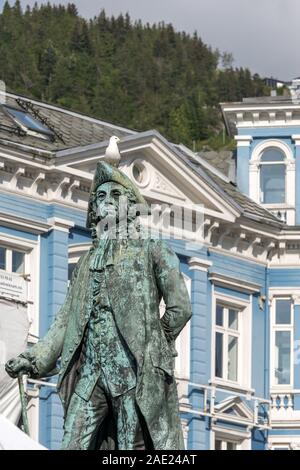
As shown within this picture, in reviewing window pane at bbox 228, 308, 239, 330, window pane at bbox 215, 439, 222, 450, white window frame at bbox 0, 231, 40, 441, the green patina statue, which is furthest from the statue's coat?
window pane at bbox 228, 308, 239, 330

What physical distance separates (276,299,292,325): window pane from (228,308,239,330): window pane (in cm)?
136

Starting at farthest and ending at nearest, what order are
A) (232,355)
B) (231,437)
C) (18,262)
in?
(232,355) → (231,437) → (18,262)

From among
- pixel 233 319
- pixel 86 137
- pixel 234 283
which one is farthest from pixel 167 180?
pixel 233 319

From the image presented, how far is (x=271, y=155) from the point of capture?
56.4m

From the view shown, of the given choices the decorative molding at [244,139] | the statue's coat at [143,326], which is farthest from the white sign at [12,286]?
the statue's coat at [143,326]

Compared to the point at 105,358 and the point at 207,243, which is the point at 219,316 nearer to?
the point at 207,243

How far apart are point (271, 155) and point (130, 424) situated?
36.4 metres

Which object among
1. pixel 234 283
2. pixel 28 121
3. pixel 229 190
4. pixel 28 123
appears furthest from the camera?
pixel 229 190

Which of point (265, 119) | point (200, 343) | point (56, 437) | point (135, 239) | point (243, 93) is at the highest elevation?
point (243, 93)

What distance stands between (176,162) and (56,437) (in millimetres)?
6422

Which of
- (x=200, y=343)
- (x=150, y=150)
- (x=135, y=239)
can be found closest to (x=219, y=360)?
(x=200, y=343)

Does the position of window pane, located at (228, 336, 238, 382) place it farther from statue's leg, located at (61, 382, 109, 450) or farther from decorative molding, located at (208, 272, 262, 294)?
statue's leg, located at (61, 382, 109, 450)

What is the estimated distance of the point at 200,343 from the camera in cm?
5231
